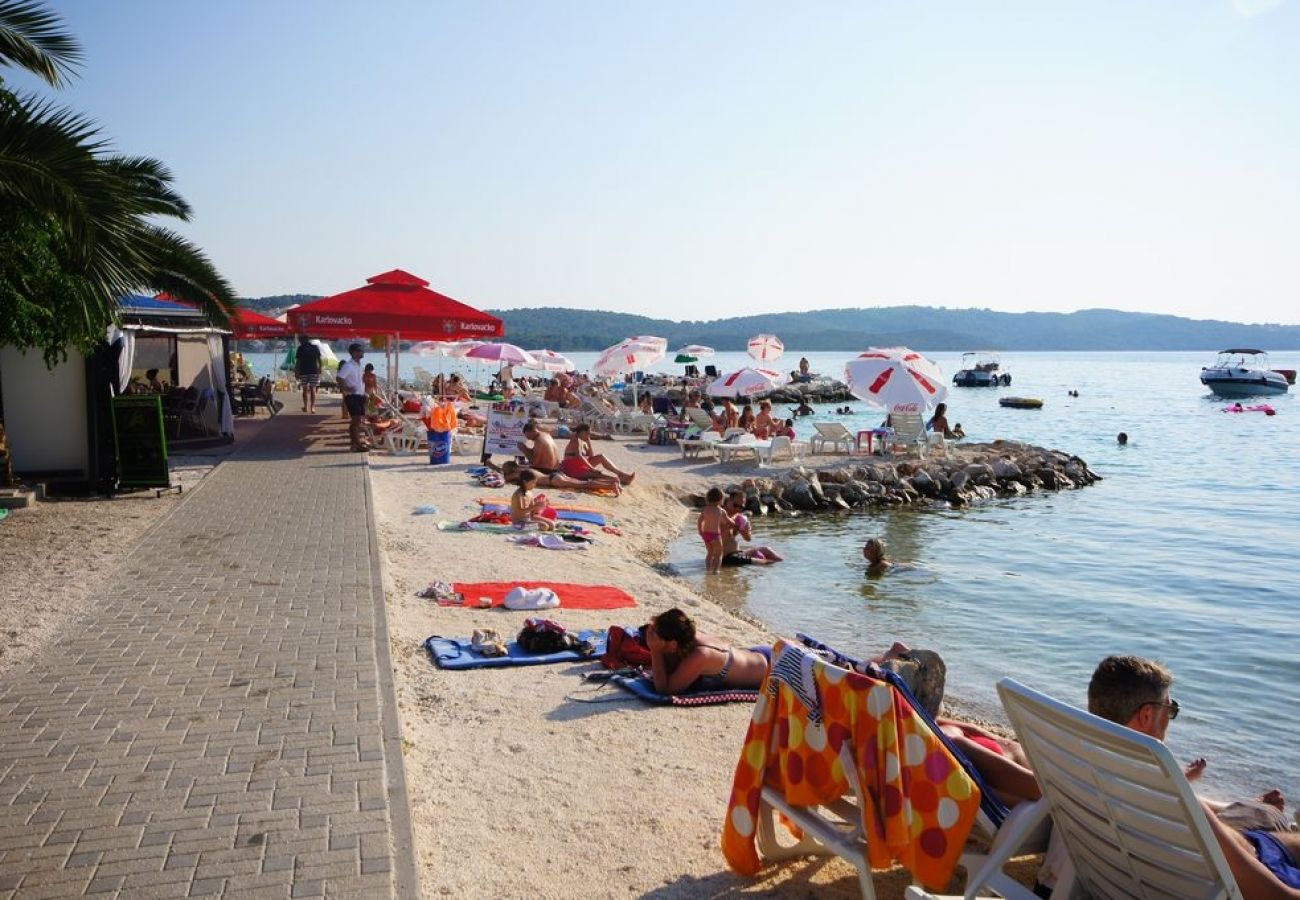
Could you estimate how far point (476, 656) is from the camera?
674cm

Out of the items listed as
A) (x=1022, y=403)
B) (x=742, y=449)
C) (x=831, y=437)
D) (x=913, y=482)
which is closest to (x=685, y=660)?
(x=913, y=482)

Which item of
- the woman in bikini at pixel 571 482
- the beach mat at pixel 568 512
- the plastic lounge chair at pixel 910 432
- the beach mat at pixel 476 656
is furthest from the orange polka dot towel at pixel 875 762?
the plastic lounge chair at pixel 910 432

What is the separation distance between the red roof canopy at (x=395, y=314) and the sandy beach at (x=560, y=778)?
9240mm

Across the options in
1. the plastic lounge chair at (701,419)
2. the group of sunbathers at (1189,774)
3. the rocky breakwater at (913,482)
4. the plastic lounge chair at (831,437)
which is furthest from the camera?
the plastic lounge chair at (701,419)

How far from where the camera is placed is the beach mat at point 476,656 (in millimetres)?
6562

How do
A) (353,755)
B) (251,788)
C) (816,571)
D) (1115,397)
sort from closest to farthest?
(251,788) < (353,755) < (816,571) < (1115,397)

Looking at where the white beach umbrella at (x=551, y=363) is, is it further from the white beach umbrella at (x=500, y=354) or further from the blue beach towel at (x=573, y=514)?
the blue beach towel at (x=573, y=514)

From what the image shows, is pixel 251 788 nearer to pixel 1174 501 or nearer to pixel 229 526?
pixel 229 526

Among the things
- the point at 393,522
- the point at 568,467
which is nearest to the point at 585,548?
the point at 393,522

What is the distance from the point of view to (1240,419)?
46062 millimetres

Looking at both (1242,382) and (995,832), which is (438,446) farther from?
(1242,382)

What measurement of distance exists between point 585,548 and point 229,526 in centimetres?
367

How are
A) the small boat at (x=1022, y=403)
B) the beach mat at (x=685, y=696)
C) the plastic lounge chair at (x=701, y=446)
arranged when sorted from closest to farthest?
the beach mat at (x=685, y=696)
the plastic lounge chair at (x=701, y=446)
the small boat at (x=1022, y=403)

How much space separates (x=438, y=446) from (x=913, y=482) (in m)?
8.64
